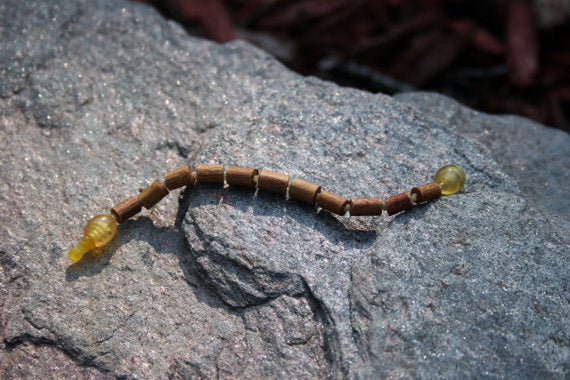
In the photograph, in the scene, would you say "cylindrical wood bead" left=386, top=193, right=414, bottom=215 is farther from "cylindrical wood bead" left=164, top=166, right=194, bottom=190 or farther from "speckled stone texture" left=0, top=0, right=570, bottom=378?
"cylindrical wood bead" left=164, top=166, right=194, bottom=190

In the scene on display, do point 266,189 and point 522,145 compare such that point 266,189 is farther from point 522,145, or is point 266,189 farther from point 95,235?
point 522,145

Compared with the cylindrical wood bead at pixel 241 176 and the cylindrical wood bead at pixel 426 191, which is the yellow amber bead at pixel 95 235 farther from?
the cylindrical wood bead at pixel 426 191

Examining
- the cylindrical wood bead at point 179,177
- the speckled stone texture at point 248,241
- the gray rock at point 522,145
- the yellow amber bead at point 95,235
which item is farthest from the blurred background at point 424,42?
the yellow amber bead at point 95,235

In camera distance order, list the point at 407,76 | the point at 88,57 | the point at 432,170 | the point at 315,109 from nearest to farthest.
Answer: the point at 432,170, the point at 315,109, the point at 88,57, the point at 407,76

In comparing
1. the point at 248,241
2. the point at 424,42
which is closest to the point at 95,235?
the point at 248,241

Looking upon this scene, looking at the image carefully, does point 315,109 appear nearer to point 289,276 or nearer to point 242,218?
point 242,218

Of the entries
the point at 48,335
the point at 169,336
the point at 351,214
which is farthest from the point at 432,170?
the point at 48,335

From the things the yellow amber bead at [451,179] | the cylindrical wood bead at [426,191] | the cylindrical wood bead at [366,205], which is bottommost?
the cylindrical wood bead at [366,205]
